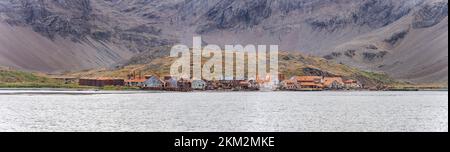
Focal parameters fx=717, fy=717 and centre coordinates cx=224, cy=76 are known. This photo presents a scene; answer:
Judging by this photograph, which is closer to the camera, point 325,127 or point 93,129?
point 93,129

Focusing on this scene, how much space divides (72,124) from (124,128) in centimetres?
910

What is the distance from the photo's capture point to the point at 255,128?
87250 millimetres

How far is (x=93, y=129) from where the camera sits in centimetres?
8431
